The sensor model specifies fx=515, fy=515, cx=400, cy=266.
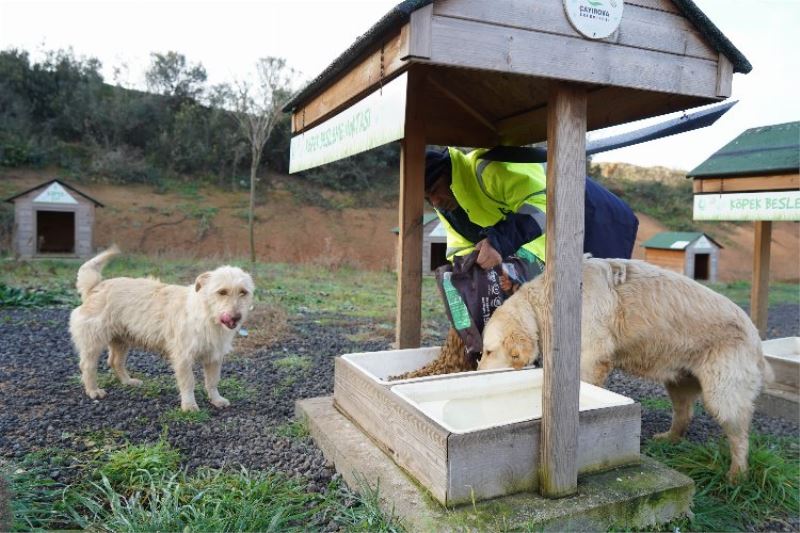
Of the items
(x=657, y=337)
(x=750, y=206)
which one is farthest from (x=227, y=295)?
(x=750, y=206)

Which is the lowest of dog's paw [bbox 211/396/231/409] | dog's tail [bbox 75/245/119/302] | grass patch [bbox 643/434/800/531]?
grass patch [bbox 643/434/800/531]

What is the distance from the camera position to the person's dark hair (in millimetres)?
4734

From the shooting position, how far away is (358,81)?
2.93 metres

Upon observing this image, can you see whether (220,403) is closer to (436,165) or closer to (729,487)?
(436,165)

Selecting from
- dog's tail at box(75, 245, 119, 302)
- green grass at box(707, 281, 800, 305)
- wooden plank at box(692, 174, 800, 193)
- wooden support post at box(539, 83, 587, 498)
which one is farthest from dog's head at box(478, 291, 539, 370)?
green grass at box(707, 281, 800, 305)

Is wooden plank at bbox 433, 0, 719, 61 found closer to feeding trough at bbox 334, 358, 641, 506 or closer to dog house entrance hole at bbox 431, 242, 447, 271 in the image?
feeding trough at bbox 334, 358, 641, 506

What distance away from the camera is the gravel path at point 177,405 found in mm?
3699

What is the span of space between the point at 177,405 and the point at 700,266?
86.4 ft

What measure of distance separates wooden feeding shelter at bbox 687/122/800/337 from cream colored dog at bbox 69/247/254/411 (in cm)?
615

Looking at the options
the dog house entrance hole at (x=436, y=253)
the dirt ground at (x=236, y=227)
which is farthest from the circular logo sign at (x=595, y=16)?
the dog house entrance hole at (x=436, y=253)

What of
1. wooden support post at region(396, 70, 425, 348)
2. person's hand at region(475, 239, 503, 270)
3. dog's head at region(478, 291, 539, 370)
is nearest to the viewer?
dog's head at region(478, 291, 539, 370)

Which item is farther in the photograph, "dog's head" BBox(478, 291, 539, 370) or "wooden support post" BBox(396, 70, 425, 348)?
"wooden support post" BBox(396, 70, 425, 348)

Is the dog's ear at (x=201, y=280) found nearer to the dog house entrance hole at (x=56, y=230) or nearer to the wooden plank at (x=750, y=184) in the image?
the wooden plank at (x=750, y=184)

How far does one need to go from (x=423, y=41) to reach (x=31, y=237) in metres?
21.6
